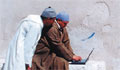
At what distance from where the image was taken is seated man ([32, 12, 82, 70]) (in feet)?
17.4

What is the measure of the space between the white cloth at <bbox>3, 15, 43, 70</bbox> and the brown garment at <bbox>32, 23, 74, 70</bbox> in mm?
282

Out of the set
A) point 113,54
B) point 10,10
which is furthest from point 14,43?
point 113,54

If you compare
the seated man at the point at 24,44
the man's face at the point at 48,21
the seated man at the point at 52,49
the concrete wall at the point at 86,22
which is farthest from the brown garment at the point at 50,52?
the concrete wall at the point at 86,22

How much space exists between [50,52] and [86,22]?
129 cm

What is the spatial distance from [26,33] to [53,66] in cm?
68

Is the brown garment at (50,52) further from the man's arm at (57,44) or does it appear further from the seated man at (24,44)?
the seated man at (24,44)

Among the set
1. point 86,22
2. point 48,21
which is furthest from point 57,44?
point 86,22

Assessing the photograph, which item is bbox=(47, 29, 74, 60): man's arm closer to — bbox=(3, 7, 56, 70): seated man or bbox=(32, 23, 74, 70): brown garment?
bbox=(32, 23, 74, 70): brown garment

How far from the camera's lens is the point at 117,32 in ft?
21.5

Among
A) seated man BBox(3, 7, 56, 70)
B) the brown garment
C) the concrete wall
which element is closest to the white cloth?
seated man BBox(3, 7, 56, 70)

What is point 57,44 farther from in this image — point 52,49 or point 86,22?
point 86,22

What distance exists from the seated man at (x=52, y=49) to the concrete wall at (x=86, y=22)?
108 centimetres

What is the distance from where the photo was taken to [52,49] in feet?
17.9

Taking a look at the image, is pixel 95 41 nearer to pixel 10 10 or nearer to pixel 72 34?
pixel 72 34
